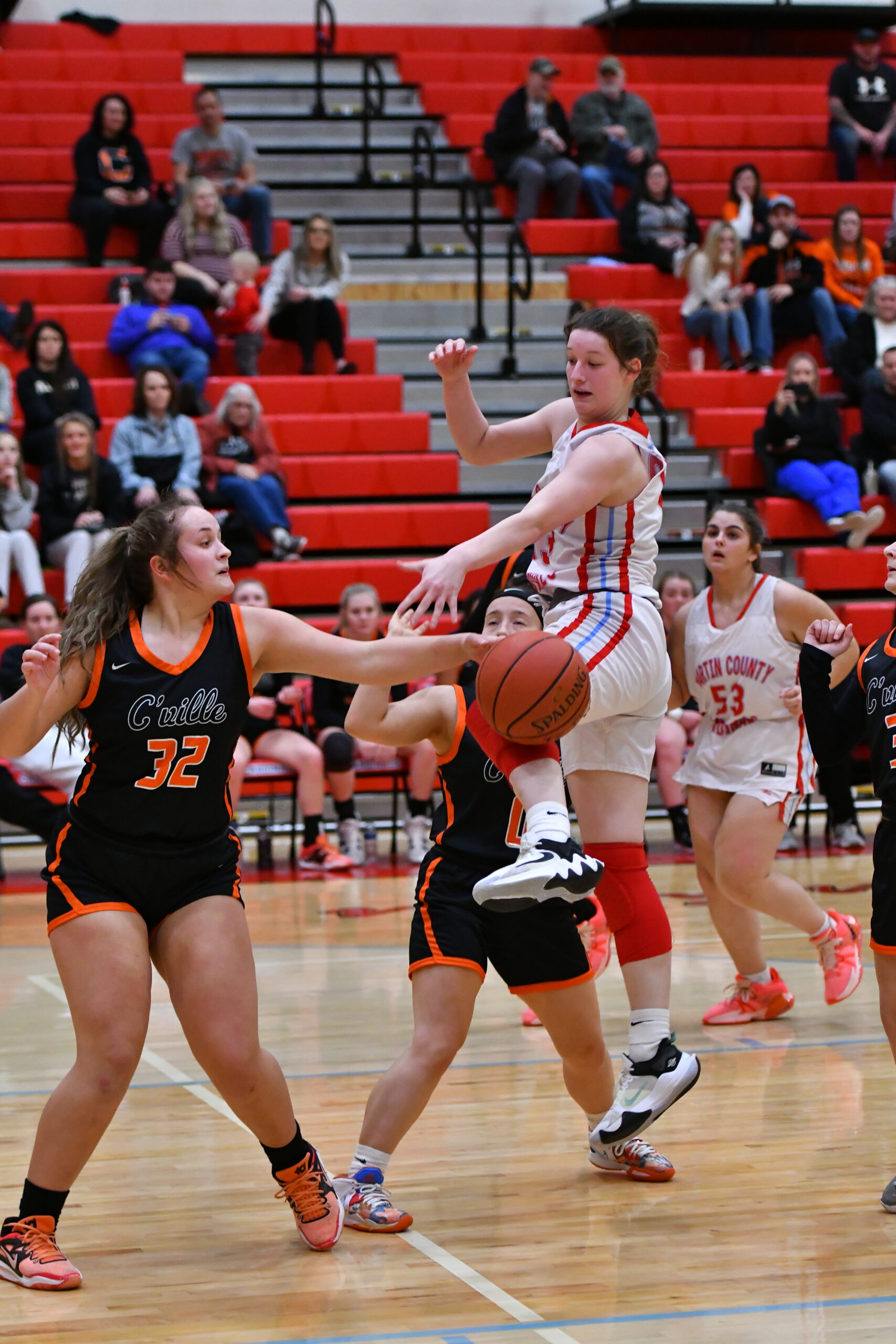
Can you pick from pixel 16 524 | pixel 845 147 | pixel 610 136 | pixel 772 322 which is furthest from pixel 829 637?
pixel 845 147

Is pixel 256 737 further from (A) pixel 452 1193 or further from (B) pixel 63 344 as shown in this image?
(A) pixel 452 1193

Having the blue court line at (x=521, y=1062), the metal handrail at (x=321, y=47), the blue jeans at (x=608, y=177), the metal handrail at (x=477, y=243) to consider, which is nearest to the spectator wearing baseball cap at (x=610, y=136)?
the blue jeans at (x=608, y=177)

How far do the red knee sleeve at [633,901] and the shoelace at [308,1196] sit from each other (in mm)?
890

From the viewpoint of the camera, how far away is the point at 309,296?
37.6 ft

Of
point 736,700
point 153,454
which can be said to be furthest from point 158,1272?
point 153,454

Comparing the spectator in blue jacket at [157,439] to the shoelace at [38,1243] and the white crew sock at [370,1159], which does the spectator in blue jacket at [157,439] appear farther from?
the shoelace at [38,1243]

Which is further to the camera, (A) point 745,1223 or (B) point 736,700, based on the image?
(B) point 736,700

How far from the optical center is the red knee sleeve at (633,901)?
3941 millimetres

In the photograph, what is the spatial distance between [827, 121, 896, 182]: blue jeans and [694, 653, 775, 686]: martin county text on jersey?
31.2ft

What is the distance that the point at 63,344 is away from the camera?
1023 centimetres

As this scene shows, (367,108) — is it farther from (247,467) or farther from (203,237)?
(247,467)

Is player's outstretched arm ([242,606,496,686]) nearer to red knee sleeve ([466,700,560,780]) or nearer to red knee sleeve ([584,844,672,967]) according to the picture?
red knee sleeve ([466,700,560,780])

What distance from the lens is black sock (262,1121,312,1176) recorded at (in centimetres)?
359

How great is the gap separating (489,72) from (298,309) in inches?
169
